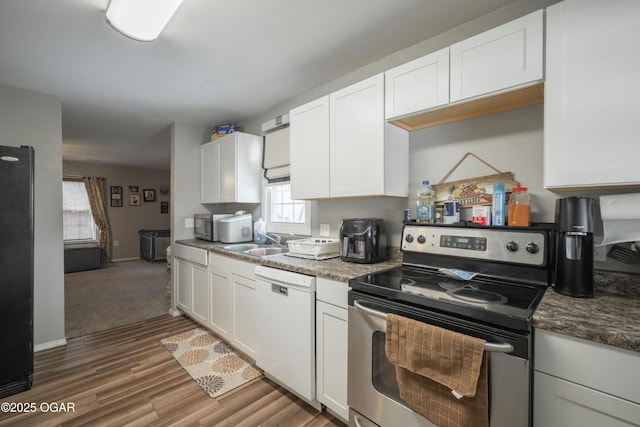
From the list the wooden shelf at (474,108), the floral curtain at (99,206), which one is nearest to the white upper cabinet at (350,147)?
the wooden shelf at (474,108)

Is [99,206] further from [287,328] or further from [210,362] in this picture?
[287,328]

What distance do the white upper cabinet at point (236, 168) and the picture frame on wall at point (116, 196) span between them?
513cm

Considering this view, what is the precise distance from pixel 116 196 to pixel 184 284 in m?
5.32

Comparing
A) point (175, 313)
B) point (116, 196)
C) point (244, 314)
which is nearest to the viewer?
point (244, 314)

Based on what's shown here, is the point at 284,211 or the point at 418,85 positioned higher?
the point at 418,85

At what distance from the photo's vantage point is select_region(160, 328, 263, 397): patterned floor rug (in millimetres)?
2006

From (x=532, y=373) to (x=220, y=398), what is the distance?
70.4 inches

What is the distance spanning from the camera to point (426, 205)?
1702 mm

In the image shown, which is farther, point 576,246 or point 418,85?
point 418,85

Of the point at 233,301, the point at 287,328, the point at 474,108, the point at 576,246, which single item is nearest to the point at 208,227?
the point at 233,301

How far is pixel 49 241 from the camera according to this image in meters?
2.56

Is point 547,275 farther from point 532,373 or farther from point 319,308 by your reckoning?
point 319,308

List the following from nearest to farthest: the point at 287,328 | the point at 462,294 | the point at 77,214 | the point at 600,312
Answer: the point at 600,312
the point at 462,294
the point at 287,328
the point at 77,214

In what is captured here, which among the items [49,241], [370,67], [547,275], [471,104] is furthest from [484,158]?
[49,241]
